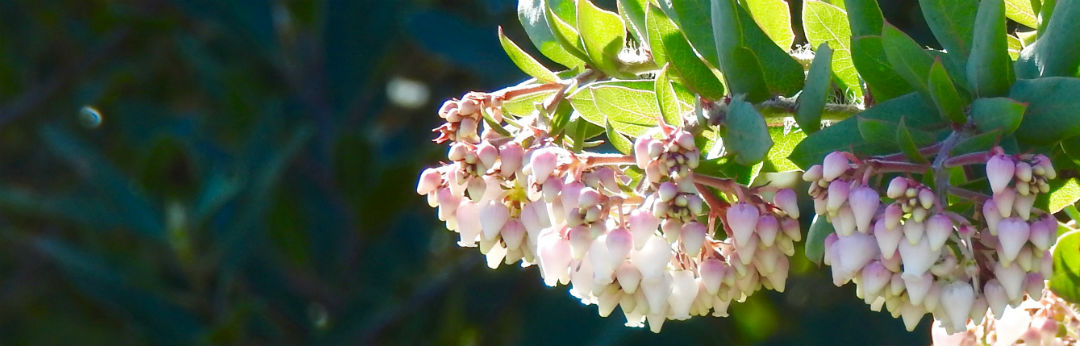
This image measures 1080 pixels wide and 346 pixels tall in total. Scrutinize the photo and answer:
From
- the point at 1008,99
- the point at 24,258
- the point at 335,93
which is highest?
the point at 24,258

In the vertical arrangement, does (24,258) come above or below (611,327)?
above

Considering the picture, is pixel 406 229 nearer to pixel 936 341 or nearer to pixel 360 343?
pixel 360 343

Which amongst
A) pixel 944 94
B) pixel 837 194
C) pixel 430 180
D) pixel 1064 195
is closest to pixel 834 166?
pixel 837 194

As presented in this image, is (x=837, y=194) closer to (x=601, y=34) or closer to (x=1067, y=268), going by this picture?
(x=601, y=34)

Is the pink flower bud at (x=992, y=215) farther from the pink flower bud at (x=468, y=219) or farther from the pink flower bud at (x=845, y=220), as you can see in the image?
the pink flower bud at (x=468, y=219)

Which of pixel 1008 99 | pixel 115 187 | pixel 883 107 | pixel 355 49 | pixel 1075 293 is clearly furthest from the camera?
pixel 355 49

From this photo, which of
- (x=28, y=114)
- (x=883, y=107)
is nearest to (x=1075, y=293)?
(x=883, y=107)

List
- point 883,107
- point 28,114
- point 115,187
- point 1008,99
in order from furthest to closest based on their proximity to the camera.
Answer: point 28,114
point 115,187
point 883,107
point 1008,99
